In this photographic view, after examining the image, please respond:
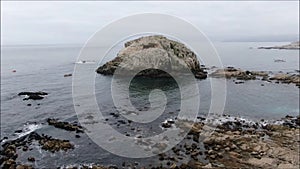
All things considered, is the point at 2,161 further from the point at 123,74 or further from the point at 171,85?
the point at 123,74

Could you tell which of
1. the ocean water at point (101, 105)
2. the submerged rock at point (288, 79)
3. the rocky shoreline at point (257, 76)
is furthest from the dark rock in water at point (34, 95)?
the submerged rock at point (288, 79)

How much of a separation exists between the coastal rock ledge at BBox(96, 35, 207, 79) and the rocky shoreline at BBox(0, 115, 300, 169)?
41601 millimetres

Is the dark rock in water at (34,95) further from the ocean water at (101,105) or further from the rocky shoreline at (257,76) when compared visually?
the rocky shoreline at (257,76)

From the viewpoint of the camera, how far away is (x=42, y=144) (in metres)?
36.8

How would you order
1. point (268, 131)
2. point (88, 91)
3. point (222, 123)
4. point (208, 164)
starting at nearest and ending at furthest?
point (208, 164)
point (268, 131)
point (222, 123)
point (88, 91)

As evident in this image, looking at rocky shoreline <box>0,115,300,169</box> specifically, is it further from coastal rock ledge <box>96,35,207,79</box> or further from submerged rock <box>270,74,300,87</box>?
coastal rock ledge <box>96,35,207,79</box>

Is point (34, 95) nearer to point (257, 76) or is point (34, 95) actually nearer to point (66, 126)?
point (66, 126)

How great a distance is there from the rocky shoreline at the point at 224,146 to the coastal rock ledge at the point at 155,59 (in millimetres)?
41601

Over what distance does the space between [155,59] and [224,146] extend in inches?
2041

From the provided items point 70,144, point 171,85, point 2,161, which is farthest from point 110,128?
point 171,85

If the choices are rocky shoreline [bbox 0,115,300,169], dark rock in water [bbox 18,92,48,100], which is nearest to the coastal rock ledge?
dark rock in water [bbox 18,92,48,100]

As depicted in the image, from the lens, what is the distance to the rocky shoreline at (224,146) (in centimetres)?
3149

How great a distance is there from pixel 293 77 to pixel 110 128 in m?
65.3

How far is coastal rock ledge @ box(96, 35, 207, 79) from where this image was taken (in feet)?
279
